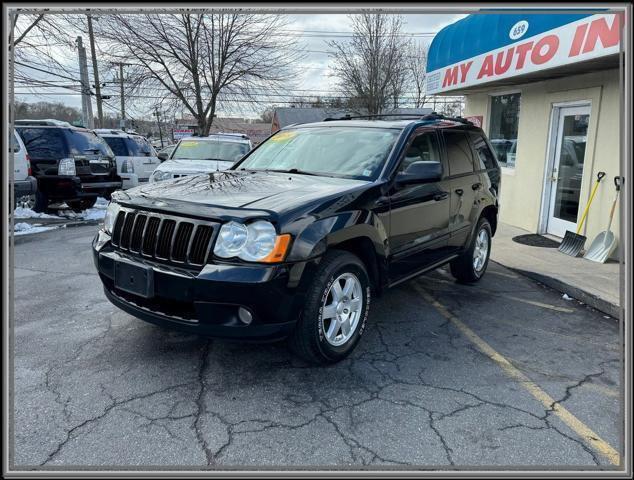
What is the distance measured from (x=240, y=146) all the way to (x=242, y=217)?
8450mm

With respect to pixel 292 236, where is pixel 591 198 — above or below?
above

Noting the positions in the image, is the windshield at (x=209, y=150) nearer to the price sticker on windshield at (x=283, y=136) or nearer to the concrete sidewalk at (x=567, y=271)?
the price sticker on windshield at (x=283, y=136)

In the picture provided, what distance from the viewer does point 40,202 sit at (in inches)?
406

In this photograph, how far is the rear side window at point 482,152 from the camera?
5.82 metres

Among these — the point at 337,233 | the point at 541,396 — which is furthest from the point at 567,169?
the point at 337,233

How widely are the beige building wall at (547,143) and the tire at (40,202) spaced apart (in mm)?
9702

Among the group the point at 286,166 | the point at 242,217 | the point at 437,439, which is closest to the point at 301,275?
the point at 242,217

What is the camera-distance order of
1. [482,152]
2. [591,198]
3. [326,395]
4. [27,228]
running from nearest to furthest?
[326,395]
[482,152]
[591,198]
[27,228]

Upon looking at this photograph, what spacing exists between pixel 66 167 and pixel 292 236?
871 cm

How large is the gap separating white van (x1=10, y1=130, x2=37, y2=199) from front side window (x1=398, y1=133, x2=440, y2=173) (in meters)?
7.58

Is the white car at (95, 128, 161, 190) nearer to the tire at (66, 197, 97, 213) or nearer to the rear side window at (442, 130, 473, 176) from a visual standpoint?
the tire at (66, 197, 97, 213)

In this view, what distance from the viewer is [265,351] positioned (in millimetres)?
3820

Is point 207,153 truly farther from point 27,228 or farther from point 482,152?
point 482,152

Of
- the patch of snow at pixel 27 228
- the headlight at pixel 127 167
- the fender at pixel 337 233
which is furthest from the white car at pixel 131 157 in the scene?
the fender at pixel 337 233
